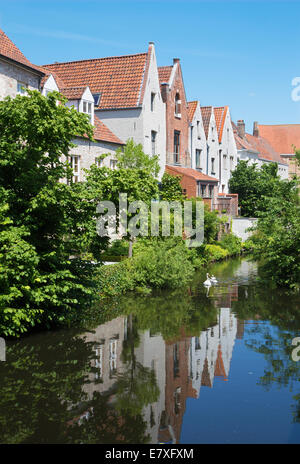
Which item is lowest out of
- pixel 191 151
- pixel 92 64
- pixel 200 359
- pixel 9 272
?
pixel 200 359

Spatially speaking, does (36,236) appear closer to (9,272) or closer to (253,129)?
(9,272)

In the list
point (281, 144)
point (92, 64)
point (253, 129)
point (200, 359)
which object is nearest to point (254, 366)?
point (200, 359)

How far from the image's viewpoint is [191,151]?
4519 centimetres

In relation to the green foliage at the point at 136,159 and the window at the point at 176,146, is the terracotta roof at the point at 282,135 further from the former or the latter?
the green foliage at the point at 136,159

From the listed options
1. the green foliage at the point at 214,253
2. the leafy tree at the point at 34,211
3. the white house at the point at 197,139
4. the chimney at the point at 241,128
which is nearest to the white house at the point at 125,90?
the white house at the point at 197,139

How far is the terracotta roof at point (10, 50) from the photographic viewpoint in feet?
72.8

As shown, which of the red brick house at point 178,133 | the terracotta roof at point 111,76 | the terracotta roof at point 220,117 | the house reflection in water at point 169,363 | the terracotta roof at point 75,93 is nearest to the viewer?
the house reflection in water at point 169,363

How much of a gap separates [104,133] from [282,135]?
6770cm

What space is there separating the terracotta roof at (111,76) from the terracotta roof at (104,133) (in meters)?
2.71

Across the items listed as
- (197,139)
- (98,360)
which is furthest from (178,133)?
(98,360)

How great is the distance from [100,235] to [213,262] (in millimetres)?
22540

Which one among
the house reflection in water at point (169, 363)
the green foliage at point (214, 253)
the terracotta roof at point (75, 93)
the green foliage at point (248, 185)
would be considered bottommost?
the house reflection in water at point (169, 363)

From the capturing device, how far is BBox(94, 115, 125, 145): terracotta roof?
3075 centimetres
